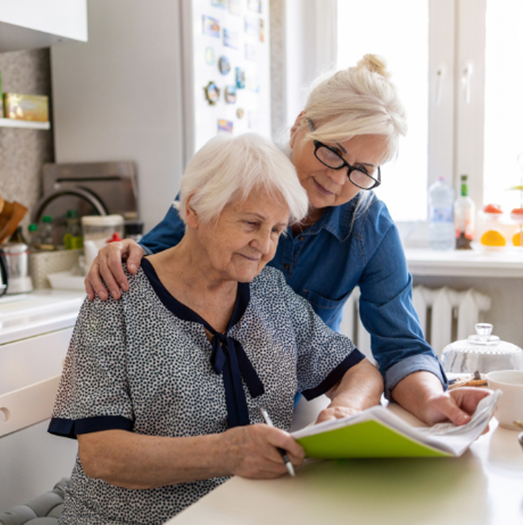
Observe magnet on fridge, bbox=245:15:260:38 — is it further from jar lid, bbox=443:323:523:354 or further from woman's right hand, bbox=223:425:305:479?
woman's right hand, bbox=223:425:305:479

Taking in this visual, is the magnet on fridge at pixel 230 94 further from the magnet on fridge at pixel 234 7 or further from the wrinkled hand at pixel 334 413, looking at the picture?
the wrinkled hand at pixel 334 413

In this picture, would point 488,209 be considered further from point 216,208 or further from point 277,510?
point 277,510

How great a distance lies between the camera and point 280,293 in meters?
1.20

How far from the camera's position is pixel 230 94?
2.44 m

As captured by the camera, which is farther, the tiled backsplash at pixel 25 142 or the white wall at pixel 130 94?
the tiled backsplash at pixel 25 142

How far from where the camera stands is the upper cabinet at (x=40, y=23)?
6.35ft

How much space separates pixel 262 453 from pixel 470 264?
1707mm

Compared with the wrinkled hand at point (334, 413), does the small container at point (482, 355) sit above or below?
below

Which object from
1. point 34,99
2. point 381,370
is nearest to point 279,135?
point 381,370

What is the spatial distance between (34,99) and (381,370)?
175 cm

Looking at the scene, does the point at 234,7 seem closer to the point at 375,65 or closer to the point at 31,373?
the point at 375,65

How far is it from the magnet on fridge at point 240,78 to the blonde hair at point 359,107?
4.34ft

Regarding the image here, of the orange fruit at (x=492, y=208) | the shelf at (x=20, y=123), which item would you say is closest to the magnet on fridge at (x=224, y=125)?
the shelf at (x=20, y=123)

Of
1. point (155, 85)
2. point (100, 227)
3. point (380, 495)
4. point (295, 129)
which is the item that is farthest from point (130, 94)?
point (380, 495)
